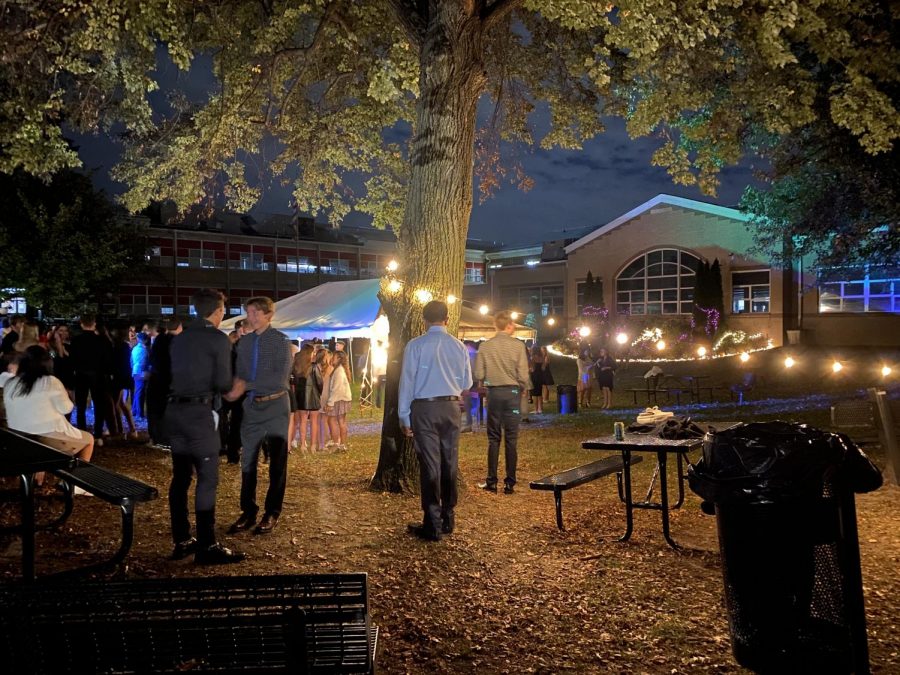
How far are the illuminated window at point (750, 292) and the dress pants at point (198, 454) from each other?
29685mm

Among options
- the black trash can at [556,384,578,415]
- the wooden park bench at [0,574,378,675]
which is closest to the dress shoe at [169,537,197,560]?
the wooden park bench at [0,574,378,675]

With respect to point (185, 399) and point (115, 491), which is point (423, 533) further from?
point (115, 491)

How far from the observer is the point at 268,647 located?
7.50 ft

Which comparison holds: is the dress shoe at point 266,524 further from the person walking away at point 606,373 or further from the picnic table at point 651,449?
the person walking away at point 606,373

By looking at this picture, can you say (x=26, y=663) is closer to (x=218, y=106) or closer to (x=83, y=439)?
(x=83, y=439)

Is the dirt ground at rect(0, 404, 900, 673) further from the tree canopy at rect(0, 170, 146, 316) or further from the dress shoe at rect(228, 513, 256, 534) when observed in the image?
the tree canopy at rect(0, 170, 146, 316)

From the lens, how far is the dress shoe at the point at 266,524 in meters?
6.07

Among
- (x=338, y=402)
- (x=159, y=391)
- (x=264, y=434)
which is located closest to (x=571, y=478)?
(x=264, y=434)

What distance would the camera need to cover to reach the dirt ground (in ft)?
13.0

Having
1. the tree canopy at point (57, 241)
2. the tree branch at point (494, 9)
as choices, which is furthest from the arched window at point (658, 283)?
the tree branch at point (494, 9)

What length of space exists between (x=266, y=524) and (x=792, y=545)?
4274 mm

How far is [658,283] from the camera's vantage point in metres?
34.4

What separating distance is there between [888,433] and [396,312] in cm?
580

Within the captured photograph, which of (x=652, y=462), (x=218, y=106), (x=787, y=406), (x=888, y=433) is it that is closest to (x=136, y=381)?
(x=218, y=106)
